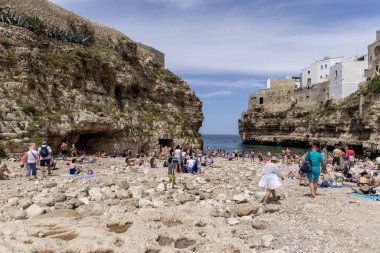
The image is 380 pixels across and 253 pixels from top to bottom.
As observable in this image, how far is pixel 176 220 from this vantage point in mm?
10531

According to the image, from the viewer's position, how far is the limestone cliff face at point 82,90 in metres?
26.6

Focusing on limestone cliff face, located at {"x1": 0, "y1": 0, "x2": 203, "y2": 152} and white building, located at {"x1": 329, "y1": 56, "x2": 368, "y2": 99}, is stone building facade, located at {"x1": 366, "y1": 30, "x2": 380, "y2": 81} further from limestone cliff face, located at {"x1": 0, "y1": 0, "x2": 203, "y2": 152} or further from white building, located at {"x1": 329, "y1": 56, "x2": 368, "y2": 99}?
limestone cliff face, located at {"x1": 0, "y1": 0, "x2": 203, "y2": 152}

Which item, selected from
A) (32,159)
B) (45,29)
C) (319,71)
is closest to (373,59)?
(319,71)

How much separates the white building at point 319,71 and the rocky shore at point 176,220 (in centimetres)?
8061

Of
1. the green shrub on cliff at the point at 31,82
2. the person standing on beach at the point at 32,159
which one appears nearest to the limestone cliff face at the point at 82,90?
the green shrub on cliff at the point at 31,82

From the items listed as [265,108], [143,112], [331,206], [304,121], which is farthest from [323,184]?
[265,108]

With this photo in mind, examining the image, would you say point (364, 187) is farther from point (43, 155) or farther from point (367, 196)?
point (43, 155)

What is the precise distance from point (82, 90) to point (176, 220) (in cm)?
2413

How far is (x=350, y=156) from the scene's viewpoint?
2638 cm

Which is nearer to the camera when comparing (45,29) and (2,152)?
(2,152)

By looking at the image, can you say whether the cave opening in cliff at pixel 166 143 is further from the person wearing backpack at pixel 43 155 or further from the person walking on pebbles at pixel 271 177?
the person walking on pebbles at pixel 271 177

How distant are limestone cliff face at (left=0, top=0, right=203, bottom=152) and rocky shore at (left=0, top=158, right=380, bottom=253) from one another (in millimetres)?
12798

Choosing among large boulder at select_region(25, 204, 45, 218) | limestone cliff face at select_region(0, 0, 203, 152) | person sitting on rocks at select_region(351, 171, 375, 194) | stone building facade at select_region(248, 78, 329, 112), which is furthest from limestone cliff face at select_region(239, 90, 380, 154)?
large boulder at select_region(25, 204, 45, 218)

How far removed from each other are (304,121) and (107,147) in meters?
57.9
